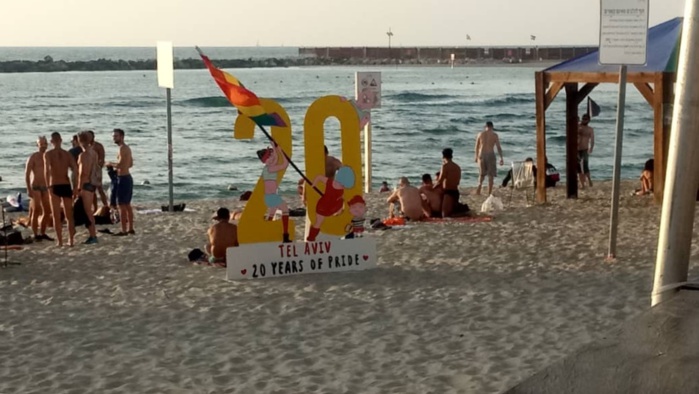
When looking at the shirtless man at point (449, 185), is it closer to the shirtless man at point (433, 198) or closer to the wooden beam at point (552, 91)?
the shirtless man at point (433, 198)

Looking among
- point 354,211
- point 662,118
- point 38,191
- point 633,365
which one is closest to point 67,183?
point 38,191

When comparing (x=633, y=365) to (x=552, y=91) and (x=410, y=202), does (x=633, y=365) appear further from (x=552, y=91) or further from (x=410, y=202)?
(x=552, y=91)

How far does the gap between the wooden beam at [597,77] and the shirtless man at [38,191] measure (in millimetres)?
6327

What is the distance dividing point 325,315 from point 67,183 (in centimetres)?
431

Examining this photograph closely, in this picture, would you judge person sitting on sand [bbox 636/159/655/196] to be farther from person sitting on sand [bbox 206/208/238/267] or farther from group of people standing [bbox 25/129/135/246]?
group of people standing [bbox 25/129/135/246]

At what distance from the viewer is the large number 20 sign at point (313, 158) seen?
326 inches

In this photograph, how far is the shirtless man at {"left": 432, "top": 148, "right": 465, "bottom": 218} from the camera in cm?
1165

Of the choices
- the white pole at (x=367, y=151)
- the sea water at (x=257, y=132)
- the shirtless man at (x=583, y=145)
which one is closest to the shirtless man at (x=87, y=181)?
the white pole at (x=367, y=151)

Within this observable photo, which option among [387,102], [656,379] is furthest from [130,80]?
[656,379]

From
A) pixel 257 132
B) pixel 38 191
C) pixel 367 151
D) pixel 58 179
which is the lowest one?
pixel 257 132

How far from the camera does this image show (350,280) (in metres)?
8.05

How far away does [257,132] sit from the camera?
34125 millimetres

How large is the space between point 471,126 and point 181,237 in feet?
89.2

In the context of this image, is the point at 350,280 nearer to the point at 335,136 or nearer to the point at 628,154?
the point at 628,154
